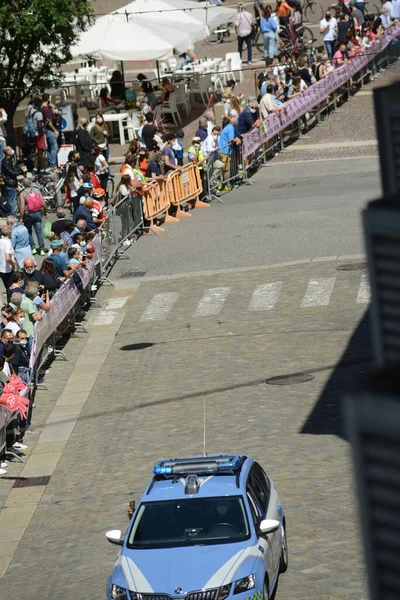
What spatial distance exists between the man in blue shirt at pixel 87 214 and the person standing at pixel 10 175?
2.28m

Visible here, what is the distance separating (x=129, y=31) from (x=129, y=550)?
29032mm

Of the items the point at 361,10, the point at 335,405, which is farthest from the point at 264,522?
the point at 361,10

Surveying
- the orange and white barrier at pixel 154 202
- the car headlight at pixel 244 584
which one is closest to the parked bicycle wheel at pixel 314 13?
the orange and white barrier at pixel 154 202

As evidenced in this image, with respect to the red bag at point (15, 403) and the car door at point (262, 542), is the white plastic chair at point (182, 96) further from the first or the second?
the car door at point (262, 542)

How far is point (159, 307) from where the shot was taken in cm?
2352

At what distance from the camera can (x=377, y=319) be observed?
12.7 feet

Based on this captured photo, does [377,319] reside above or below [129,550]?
above

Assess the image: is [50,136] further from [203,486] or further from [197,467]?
[203,486]

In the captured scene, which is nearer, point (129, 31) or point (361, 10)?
point (129, 31)

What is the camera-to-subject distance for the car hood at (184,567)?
10.8 meters

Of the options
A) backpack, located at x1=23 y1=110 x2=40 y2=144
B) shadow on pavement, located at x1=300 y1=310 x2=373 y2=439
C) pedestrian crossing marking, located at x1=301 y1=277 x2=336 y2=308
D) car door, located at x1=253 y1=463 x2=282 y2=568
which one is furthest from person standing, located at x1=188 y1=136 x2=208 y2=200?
car door, located at x1=253 y1=463 x2=282 y2=568

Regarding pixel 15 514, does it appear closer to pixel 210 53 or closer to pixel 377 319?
pixel 377 319

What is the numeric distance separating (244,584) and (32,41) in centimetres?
2603

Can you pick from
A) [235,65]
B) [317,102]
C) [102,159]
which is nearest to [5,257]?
[102,159]
